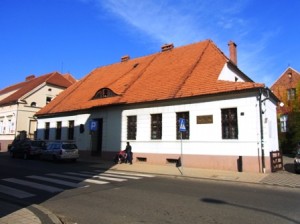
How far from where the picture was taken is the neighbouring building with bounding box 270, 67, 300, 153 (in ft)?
114

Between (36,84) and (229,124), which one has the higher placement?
(36,84)

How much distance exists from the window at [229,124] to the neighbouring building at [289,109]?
53.8 ft

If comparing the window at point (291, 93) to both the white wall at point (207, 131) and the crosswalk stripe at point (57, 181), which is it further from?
the crosswalk stripe at point (57, 181)

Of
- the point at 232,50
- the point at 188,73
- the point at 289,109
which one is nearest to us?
the point at 188,73

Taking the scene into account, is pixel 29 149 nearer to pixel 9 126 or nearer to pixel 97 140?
pixel 97 140

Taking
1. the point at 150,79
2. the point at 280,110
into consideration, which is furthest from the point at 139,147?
the point at 280,110

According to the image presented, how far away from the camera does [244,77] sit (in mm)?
29375

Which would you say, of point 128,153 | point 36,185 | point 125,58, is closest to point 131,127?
point 128,153

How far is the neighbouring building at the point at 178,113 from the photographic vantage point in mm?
19156

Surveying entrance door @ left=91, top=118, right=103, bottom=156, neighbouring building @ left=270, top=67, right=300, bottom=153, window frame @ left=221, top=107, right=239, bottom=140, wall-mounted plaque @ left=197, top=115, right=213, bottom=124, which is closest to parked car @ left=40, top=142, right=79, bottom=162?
entrance door @ left=91, top=118, right=103, bottom=156

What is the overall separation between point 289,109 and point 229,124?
70.9ft

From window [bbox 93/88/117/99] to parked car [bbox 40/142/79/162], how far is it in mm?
5371

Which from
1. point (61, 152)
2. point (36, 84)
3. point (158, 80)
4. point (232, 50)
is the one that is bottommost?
point (61, 152)

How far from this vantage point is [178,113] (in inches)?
877
